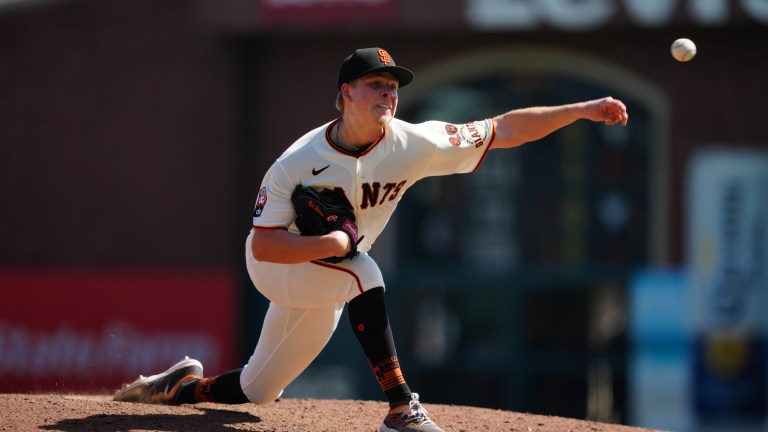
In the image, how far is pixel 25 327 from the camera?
452 inches

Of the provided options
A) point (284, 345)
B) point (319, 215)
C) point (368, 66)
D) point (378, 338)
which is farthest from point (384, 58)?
point (284, 345)

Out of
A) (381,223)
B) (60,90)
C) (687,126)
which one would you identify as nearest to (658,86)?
(687,126)

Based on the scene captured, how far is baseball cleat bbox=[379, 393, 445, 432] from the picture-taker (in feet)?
16.6

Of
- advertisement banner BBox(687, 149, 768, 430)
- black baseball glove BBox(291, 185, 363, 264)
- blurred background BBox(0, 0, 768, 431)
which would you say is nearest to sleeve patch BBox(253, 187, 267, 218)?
black baseball glove BBox(291, 185, 363, 264)

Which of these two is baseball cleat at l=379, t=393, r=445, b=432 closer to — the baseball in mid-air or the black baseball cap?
the black baseball cap

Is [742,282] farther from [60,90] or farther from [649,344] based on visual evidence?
[60,90]

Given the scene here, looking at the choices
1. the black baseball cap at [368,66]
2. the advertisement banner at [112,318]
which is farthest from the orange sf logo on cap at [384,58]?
the advertisement banner at [112,318]

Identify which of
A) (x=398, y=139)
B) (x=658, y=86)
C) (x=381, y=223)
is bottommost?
(x=381, y=223)

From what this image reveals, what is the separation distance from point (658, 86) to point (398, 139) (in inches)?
280

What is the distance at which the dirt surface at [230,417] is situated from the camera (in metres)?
5.32

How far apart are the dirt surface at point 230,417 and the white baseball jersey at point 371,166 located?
3.09 feet

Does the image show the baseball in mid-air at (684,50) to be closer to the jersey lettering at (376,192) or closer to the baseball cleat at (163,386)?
the jersey lettering at (376,192)

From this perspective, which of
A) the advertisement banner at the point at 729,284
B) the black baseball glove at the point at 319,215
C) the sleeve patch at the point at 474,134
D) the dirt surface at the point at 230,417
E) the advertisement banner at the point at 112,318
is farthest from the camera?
the advertisement banner at the point at 729,284

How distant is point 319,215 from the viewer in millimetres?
5020
